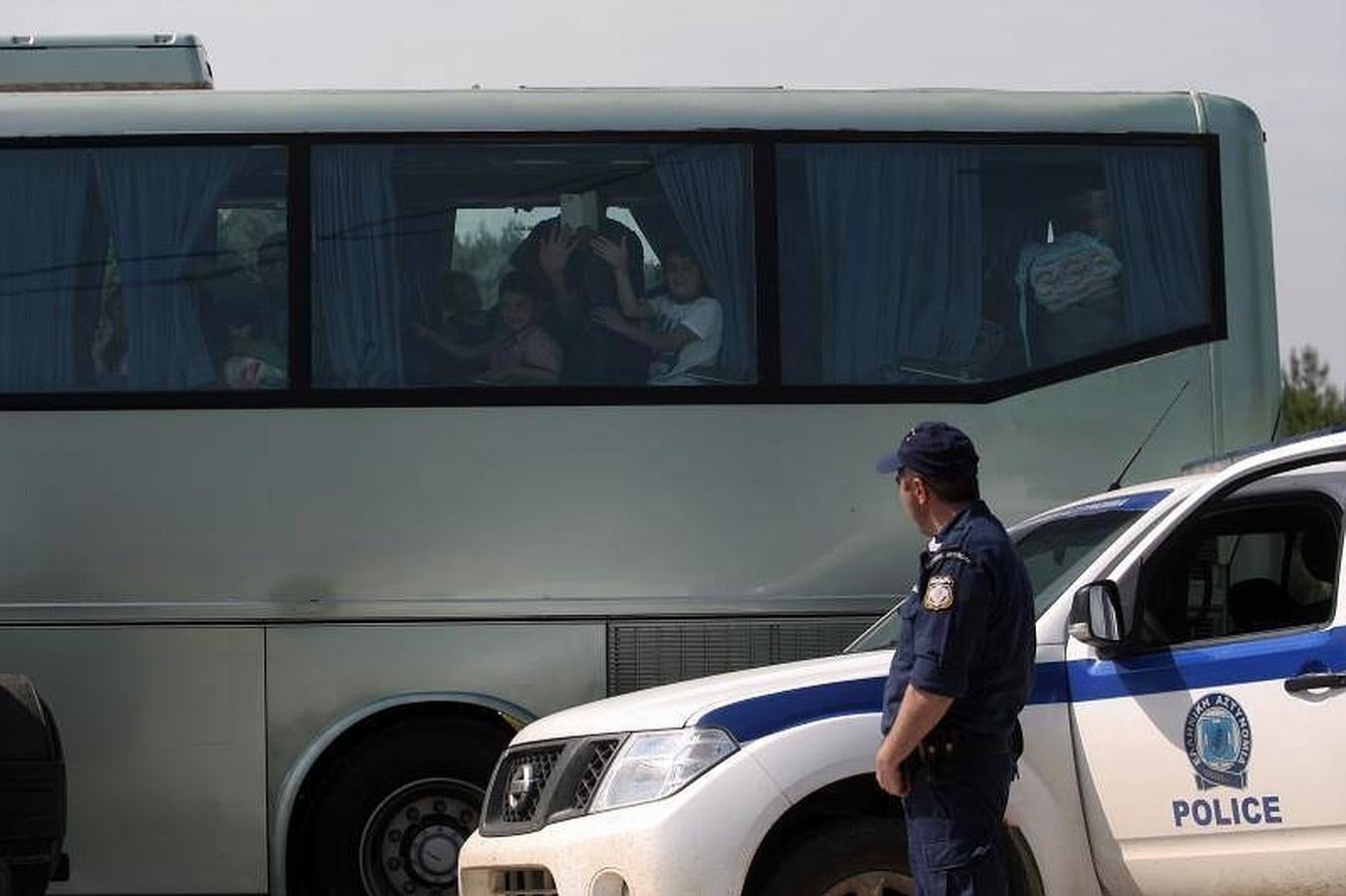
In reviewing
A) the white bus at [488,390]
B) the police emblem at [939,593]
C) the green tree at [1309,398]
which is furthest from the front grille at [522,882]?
the green tree at [1309,398]

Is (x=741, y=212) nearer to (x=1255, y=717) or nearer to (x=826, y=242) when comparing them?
(x=826, y=242)

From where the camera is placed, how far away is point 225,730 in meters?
9.16

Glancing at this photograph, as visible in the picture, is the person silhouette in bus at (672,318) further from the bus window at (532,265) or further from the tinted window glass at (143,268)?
the tinted window glass at (143,268)

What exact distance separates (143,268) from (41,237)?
435mm

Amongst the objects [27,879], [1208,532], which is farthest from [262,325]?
[1208,532]

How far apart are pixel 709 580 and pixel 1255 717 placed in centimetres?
301

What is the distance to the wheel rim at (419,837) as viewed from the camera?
9258mm

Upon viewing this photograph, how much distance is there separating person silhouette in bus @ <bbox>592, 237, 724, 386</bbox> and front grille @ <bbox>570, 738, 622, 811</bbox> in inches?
108

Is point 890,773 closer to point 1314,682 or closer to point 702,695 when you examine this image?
point 702,695

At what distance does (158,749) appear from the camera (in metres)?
9.16

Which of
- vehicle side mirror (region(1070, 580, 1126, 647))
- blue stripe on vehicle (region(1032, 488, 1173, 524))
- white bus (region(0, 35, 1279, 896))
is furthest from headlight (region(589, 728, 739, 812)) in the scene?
white bus (region(0, 35, 1279, 896))

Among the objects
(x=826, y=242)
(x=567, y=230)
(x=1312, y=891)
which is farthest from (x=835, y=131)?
(x=1312, y=891)

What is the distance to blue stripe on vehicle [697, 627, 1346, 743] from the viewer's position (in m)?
6.66

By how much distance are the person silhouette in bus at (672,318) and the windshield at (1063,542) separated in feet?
6.29
